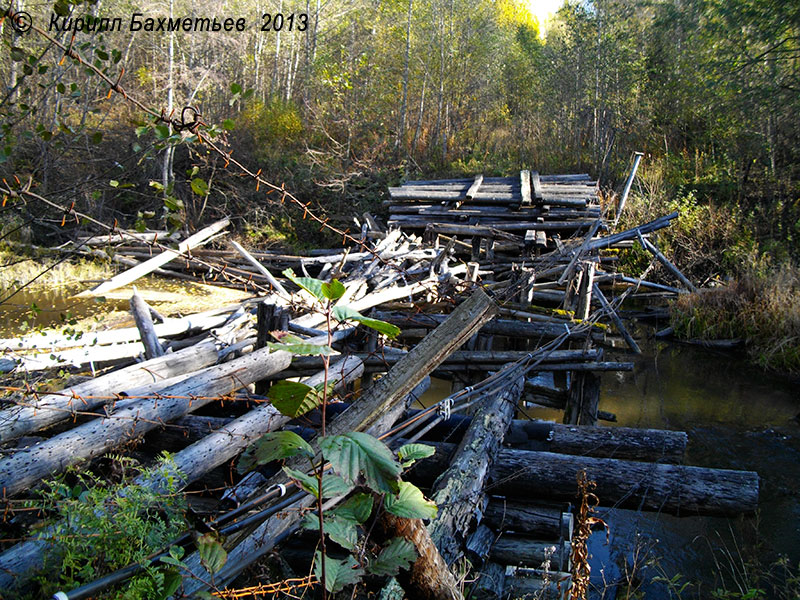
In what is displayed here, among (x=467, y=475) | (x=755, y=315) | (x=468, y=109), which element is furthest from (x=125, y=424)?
(x=468, y=109)

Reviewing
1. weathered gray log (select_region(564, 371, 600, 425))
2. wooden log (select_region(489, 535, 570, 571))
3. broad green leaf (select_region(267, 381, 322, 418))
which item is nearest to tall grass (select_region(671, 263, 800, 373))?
weathered gray log (select_region(564, 371, 600, 425))

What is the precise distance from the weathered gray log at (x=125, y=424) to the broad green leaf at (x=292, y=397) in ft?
4.25

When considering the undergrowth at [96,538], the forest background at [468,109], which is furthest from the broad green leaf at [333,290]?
the forest background at [468,109]

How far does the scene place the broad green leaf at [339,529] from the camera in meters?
1.81

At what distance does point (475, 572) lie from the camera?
3191 millimetres

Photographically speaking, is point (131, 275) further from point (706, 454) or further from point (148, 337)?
point (706, 454)

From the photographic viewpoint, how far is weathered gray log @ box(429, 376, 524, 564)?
3011mm

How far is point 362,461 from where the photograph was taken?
1644 millimetres

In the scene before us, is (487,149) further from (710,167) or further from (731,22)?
(731,22)

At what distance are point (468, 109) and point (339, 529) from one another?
824 inches

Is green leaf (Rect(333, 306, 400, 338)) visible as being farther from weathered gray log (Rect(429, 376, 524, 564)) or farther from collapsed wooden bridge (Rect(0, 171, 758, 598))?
weathered gray log (Rect(429, 376, 524, 564))

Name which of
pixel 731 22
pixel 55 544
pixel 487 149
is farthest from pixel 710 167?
pixel 55 544

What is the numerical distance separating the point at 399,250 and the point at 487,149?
32.9 ft

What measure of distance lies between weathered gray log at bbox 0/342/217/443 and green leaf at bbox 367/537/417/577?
1.58m
